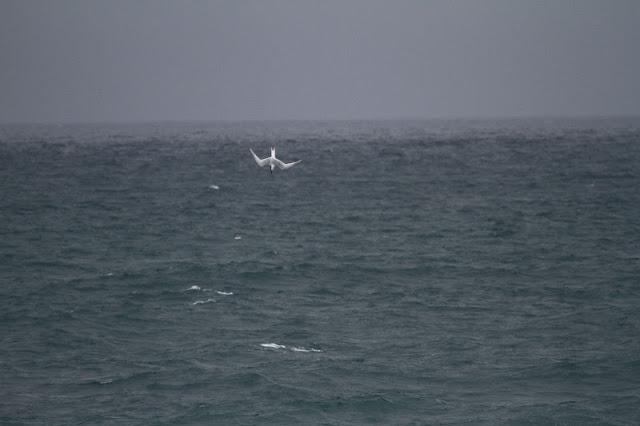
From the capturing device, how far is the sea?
2614 centimetres

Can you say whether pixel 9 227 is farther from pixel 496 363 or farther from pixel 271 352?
pixel 496 363

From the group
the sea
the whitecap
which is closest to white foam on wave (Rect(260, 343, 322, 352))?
the whitecap

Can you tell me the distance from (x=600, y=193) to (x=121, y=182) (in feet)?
154

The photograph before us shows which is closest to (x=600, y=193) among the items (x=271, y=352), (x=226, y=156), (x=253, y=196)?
(x=253, y=196)

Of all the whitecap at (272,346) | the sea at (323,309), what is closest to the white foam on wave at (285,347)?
the whitecap at (272,346)

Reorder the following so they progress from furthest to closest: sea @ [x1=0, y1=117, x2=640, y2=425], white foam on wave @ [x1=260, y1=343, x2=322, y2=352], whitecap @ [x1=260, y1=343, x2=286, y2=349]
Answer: whitecap @ [x1=260, y1=343, x2=286, y2=349], white foam on wave @ [x1=260, y1=343, x2=322, y2=352], sea @ [x1=0, y1=117, x2=640, y2=425]

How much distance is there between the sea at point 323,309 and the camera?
26141 millimetres

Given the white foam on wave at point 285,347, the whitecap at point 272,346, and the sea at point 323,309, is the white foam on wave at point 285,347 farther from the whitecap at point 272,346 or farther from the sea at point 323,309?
the sea at point 323,309

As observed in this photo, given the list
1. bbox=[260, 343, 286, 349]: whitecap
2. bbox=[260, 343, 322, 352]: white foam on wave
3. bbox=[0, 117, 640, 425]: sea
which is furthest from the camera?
bbox=[260, 343, 286, 349]: whitecap

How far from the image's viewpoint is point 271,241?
54250mm

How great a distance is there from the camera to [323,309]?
1439 inches

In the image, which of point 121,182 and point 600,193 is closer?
point 600,193

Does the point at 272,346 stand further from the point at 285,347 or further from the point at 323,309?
the point at 323,309

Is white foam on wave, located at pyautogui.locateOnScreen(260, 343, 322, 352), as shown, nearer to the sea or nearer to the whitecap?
the whitecap
